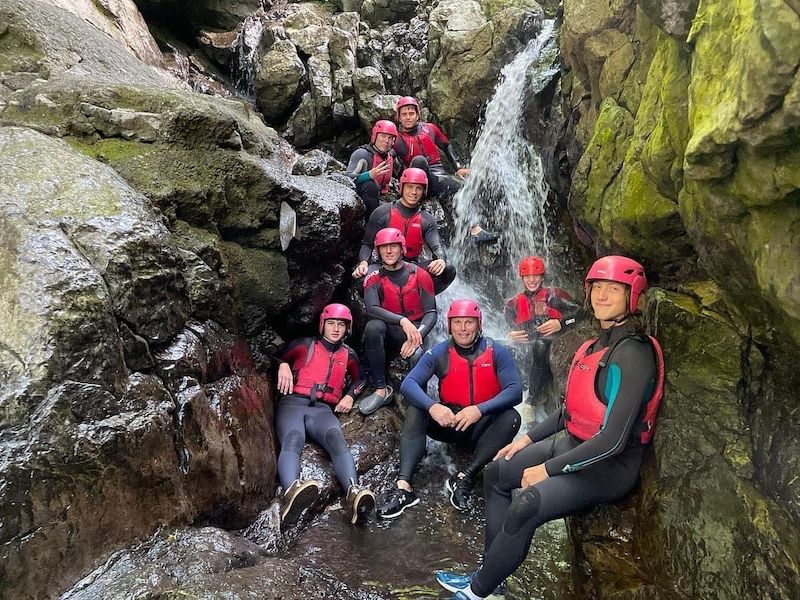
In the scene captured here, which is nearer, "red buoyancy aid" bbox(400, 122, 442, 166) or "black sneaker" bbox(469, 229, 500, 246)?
"black sneaker" bbox(469, 229, 500, 246)

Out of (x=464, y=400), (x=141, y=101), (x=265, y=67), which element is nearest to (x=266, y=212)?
(x=141, y=101)

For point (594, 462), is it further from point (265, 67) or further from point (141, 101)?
point (265, 67)

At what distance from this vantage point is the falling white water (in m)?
10.2

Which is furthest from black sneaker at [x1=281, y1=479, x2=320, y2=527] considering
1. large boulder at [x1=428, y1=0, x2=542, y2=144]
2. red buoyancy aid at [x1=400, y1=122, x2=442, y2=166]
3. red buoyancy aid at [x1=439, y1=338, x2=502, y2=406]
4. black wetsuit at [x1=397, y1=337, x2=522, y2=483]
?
large boulder at [x1=428, y1=0, x2=542, y2=144]

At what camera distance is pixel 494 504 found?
455cm

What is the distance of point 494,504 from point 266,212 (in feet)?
14.2

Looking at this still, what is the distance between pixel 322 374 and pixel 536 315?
3.20 meters

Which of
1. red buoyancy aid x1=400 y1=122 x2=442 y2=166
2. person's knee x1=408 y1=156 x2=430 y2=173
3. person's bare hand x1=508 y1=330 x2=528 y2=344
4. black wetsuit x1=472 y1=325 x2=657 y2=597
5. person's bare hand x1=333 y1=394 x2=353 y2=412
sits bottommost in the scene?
person's bare hand x1=333 y1=394 x2=353 y2=412

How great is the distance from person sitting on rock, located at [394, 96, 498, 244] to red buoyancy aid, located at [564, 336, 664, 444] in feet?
21.4

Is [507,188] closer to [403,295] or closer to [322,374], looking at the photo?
[403,295]

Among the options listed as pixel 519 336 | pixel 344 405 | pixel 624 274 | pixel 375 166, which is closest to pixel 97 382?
pixel 344 405

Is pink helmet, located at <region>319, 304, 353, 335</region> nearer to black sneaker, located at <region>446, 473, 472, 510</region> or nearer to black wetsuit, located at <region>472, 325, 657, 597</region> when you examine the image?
black sneaker, located at <region>446, 473, 472, 510</region>

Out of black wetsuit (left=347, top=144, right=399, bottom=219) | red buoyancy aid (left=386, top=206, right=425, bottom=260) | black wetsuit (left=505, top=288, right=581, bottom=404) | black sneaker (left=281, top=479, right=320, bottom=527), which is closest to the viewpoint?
black sneaker (left=281, top=479, right=320, bottom=527)

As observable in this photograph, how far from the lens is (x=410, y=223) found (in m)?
8.80
